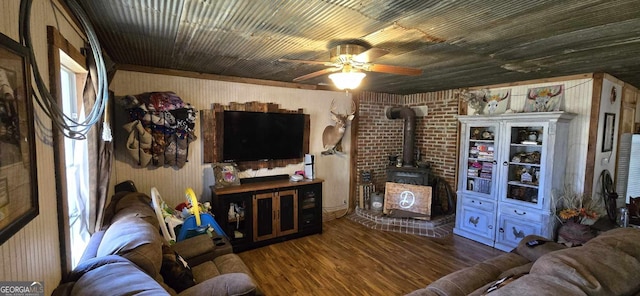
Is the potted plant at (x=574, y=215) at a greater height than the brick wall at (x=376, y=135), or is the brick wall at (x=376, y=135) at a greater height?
the brick wall at (x=376, y=135)

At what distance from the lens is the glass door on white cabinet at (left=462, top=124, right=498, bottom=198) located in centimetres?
387

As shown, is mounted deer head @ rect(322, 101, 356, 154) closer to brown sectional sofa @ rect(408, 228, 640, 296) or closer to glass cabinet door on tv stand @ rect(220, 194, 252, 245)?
glass cabinet door on tv stand @ rect(220, 194, 252, 245)

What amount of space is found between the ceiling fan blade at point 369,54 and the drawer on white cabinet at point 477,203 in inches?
110

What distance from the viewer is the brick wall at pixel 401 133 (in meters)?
4.71

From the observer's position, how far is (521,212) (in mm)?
3531

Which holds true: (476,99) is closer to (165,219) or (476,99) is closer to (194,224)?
(194,224)

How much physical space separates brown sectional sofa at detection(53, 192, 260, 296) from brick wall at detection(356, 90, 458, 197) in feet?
10.4

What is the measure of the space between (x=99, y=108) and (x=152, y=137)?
1.64 meters

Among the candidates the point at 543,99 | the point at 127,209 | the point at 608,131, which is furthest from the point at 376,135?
the point at 127,209

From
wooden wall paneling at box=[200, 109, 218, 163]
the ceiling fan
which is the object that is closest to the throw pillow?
the ceiling fan

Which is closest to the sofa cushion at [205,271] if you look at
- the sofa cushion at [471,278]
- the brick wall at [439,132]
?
the sofa cushion at [471,278]

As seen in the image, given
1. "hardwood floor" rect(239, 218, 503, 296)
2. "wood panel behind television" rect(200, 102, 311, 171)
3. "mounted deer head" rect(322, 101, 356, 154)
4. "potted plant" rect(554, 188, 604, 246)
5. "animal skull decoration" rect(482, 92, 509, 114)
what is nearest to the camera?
"hardwood floor" rect(239, 218, 503, 296)

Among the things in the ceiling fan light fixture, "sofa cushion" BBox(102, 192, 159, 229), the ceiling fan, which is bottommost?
"sofa cushion" BBox(102, 192, 159, 229)

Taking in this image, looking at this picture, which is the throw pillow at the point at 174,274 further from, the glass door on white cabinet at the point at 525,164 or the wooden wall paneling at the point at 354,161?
the glass door on white cabinet at the point at 525,164
